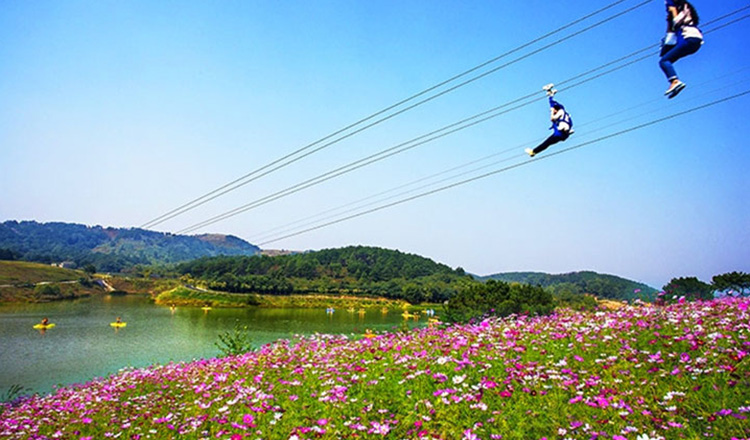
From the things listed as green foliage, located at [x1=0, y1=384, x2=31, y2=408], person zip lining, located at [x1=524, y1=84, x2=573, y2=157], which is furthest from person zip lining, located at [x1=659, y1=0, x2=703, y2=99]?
green foliage, located at [x1=0, y1=384, x2=31, y2=408]

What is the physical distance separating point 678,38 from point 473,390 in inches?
256

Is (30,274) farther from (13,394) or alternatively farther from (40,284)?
(13,394)

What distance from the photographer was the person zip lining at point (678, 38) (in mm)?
6941

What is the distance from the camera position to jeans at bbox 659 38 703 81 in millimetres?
6988

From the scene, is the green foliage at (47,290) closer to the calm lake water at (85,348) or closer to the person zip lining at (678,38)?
the calm lake water at (85,348)

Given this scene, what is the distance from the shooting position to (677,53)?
7238 millimetres

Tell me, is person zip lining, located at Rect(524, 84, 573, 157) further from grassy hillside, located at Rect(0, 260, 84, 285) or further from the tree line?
grassy hillside, located at Rect(0, 260, 84, 285)

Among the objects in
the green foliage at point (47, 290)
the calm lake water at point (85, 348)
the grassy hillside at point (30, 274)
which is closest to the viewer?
the calm lake water at point (85, 348)

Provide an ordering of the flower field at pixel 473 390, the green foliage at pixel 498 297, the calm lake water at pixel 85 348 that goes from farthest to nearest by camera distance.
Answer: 1. the green foliage at pixel 498 297
2. the calm lake water at pixel 85 348
3. the flower field at pixel 473 390

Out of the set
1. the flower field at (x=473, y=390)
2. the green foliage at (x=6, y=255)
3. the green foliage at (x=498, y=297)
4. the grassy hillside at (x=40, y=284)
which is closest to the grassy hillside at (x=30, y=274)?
the grassy hillside at (x=40, y=284)

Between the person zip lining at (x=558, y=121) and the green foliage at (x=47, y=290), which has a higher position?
the person zip lining at (x=558, y=121)

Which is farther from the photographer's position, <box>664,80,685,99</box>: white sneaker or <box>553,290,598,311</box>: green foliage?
<box>553,290,598,311</box>: green foliage

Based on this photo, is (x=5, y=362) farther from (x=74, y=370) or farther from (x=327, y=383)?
(x=327, y=383)

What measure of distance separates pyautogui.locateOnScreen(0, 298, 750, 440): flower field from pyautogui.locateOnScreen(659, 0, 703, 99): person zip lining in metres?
4.16
